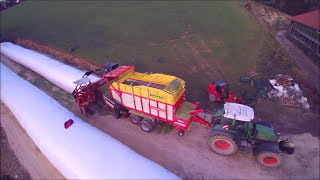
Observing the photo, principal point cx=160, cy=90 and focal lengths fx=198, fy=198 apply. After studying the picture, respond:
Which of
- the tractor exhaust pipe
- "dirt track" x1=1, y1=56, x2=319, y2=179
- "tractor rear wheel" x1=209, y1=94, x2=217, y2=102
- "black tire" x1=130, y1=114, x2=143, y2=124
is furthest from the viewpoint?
"tractor rear wheel" x1=209, y1=94, x2=217, y2=102

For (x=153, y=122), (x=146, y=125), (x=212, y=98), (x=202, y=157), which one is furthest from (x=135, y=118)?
(x=212, y=98)

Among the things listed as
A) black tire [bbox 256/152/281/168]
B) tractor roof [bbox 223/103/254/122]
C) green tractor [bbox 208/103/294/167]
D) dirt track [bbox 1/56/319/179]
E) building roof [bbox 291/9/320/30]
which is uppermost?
building roof [bbox 291/9/320/30]

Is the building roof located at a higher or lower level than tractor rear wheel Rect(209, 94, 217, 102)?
higher

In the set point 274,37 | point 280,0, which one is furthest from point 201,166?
point 280,0

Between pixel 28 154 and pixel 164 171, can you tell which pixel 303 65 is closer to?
pixel 164 171

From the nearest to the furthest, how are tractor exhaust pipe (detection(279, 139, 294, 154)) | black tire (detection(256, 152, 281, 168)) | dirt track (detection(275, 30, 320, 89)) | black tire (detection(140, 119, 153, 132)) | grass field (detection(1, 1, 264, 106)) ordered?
black tire (detection(256, 152, 281, 168)), tractor exhaust pipe (detection(279, 139, 294, 154)), black tire (detection(140, 119, 153, 132)), dirt track (detection(275, 30, 320, 89)), grass field (detection(1, 1, 264, 106))

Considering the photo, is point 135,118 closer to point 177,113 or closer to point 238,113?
point 177,113

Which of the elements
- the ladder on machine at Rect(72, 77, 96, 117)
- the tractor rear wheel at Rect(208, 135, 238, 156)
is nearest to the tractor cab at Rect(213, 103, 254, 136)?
the tractor rear wheel at Rect(208, 135, 238, 156)

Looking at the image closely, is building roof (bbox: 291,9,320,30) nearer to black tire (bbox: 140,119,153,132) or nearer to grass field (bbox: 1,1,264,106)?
grass field (bbox: 1,1,264,106)

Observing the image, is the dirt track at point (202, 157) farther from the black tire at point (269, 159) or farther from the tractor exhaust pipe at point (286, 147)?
the tractor exhaust pipe at point (286, 147)
